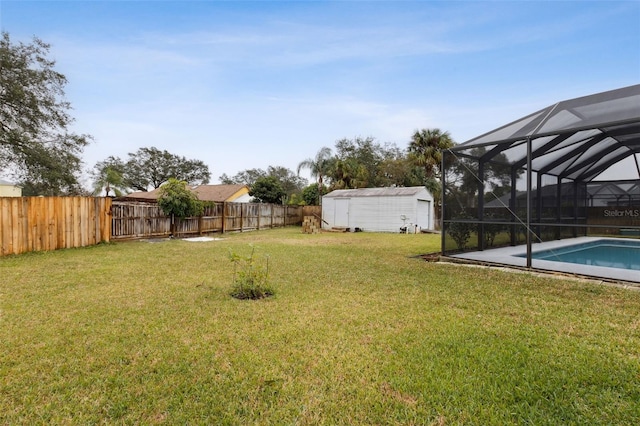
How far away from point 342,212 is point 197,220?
29.3 feet

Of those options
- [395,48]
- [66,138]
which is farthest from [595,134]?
[66,138]

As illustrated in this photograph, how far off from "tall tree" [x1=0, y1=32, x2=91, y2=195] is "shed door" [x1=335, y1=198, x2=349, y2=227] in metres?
14.1

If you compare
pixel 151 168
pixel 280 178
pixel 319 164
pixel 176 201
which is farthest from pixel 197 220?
pixel 151 168

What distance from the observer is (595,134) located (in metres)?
8.19

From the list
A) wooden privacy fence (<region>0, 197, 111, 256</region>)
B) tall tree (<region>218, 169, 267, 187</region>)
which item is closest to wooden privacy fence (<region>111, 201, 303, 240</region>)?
wooden privacy fence (<region>0, 197, 111, 256</region>)

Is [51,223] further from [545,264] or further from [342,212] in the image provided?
[342,212]

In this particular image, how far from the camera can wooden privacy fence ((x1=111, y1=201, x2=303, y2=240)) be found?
10.7m

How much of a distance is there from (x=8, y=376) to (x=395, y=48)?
12.2m

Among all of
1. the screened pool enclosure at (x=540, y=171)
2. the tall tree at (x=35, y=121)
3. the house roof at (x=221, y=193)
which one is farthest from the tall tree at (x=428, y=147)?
the tall tree at (x=35, y=121)

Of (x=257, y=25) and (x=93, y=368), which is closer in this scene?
(x=93, y=368)

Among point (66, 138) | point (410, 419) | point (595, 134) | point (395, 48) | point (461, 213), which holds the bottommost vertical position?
point (410, 419)

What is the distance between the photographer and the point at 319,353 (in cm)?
276

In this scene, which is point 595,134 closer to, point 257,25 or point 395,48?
point 395,48

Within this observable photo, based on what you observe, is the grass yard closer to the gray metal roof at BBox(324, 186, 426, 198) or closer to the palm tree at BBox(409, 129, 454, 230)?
the gray metal roof at BBox(324, 186, 426, 198)
